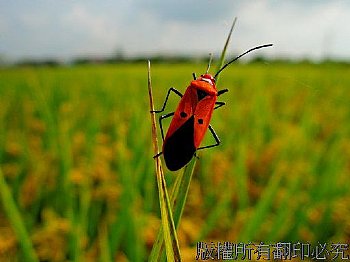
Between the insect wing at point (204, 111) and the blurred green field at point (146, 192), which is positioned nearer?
the insect wing at point (204, 111)

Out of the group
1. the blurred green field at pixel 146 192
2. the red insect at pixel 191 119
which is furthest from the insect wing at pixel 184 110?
the blurred green field at pixel 146 192

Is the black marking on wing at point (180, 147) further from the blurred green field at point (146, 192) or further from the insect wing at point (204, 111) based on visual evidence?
the blurred green field at point (146, 192)

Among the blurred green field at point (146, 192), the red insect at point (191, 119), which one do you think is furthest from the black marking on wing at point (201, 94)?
the blurred green field at point (146, 192)

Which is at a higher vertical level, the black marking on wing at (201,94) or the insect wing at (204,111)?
the black marking on wing at (201,94)

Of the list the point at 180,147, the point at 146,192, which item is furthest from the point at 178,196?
the point at 146,192

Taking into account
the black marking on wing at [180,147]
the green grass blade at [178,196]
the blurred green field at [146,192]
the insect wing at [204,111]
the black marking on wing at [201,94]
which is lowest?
the blurred green field at [146,192]

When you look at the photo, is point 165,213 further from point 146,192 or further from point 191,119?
point 146,192

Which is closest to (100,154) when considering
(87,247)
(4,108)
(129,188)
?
(87,247)

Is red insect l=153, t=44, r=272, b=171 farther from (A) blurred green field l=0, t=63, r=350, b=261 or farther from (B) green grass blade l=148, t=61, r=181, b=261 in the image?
(A) blurred green field l=0, t=63, r=350, b=261

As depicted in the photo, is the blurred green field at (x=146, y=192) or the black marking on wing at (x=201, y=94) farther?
the blurred green field at (x=146, y=192)

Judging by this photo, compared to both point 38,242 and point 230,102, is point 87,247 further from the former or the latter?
point 230,102

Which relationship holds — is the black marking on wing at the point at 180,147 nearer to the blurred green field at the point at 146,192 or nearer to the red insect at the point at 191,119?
the red insect at the point at 191,119
